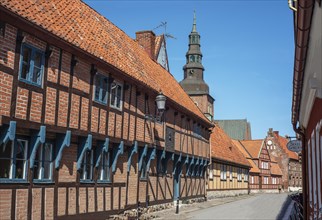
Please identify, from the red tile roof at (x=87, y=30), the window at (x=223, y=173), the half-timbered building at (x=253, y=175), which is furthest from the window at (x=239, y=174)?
the red tile roof at (x=87, y=30)

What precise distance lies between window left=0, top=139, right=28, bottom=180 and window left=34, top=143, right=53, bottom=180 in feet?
1.70

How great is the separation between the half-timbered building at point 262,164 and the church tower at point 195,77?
7.65 m

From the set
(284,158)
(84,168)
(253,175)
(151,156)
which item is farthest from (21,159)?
(284,158)

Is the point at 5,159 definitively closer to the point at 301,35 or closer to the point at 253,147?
the point at 301,35

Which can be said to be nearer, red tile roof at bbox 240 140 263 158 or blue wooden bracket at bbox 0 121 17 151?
blue wooden bracket at bbox 0 121 17 151

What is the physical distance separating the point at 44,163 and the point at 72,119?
1598 millimetres

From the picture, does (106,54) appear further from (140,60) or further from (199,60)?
(199,60)

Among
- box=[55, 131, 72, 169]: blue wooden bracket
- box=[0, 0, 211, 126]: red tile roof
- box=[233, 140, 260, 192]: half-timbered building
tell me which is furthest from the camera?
box=[233, 140, 260, 192]: half-timbered building

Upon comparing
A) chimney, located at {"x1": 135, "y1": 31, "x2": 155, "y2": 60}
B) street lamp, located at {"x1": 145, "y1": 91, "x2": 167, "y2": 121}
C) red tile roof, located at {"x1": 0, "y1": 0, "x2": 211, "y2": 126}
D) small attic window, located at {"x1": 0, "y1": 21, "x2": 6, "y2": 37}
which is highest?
chimney, located at {"x1": 135, "y1": 31, "x2": 155, "y2": 60}

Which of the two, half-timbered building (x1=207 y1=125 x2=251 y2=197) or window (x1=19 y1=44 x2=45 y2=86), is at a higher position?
window (x1=19 y1=44 x2=45 y2=86)

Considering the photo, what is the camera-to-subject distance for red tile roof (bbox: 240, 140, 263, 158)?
183ft

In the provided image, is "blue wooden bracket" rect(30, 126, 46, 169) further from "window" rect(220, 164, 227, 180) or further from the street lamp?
"window" rect(220, 164, 227, 180)

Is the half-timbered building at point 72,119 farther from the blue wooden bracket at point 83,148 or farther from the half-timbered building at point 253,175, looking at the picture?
the half-timbered building at point 253,175

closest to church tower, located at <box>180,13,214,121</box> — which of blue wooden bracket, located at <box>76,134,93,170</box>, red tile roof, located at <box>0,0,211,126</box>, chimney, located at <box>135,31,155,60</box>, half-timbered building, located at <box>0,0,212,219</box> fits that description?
chimney, located at <box>135,31,155,60</box>
